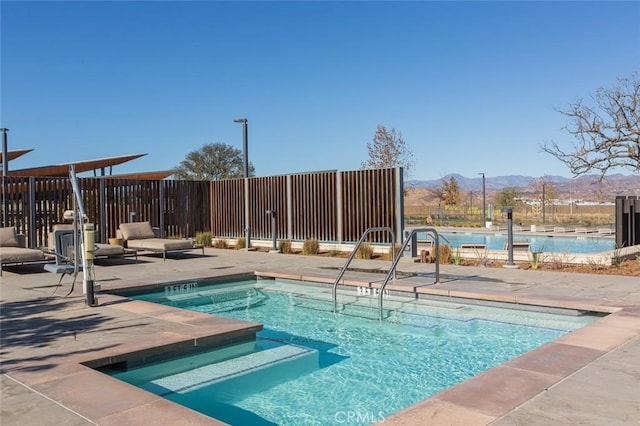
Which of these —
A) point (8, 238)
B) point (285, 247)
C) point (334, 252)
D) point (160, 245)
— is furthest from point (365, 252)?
point (8, 238)

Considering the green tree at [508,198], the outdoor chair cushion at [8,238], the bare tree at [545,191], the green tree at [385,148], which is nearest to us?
the outdoor chair cushion at [8,238]

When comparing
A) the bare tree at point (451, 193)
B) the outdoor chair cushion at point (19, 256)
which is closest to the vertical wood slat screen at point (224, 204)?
the outdoor chair cushion at point (19, 256)

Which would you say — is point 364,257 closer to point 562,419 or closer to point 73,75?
point 562,419

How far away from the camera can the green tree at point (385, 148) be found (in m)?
31.0

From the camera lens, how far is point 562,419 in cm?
300

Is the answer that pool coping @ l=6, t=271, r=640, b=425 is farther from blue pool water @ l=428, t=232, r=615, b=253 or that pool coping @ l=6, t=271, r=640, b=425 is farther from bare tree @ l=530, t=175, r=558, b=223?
bare tree @ l=530, t=175, r=558, b=223

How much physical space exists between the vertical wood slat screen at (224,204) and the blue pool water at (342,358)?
19.2 feet

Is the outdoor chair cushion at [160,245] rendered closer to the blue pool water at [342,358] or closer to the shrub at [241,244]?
the shrub at [241,244]

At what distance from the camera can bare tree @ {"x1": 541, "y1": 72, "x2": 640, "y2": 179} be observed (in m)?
12.1

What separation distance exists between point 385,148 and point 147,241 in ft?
65.2

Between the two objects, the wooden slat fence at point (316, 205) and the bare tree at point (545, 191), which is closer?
the wooden slat fence at point (316, 205)

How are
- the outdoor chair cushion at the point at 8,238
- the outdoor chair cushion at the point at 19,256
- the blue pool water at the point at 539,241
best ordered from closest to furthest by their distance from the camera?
the outdoor chair cushion at the point at 19,256
the outdoor chair cushion at the point at 8,238
the blue pool water at the point at 539,241

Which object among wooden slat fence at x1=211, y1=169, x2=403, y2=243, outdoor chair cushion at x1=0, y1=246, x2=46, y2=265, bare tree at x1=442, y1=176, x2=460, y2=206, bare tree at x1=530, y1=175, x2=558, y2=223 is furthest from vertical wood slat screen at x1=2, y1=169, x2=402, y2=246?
bare tree at x1=442, y1=176, x2=460, y2=206

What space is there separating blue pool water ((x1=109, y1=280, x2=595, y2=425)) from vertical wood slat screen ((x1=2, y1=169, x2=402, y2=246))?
584cm
